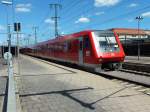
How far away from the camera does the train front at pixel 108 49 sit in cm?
1981

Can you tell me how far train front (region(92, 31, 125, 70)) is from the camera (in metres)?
19.8

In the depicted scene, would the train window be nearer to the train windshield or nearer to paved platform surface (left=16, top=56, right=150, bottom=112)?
the train windshield

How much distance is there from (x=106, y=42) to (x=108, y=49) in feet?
1.85

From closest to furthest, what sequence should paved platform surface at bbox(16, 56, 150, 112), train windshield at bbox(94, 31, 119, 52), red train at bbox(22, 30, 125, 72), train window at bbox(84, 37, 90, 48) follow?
paved platform surface at bbox(16, 56, 150, 112), red train at bbox(22, 30, 125, 72), train windshield at bbox(94, 31, 119, 52), train window at bbox(84, 37, 90, 48)

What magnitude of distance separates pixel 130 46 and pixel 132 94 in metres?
46.1

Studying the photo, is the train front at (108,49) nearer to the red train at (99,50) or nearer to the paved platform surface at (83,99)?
the red train at (99,50)

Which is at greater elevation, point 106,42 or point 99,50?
point 106,42

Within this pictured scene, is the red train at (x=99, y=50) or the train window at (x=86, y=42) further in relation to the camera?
the train window at (x=86, y=42)

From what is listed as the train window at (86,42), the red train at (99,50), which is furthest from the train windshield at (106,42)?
the train window at (86,42)

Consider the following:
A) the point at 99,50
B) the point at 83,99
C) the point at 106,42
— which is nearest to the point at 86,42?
the point at 106,42

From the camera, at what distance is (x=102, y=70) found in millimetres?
20000

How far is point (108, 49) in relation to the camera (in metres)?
20.3

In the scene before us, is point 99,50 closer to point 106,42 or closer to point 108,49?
point 108,49

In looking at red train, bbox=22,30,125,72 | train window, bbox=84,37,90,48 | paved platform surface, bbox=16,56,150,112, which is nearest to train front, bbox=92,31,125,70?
red train, bbox=22,30,125,72
